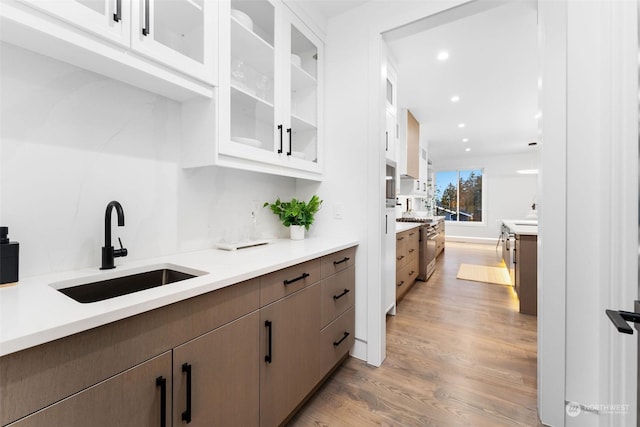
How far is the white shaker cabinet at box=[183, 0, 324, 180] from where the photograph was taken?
1.42 meters

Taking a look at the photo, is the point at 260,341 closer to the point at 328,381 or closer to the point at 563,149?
the point at 328,381

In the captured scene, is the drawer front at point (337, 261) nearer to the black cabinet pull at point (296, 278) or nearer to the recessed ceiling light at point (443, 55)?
the black cabinet pull at point (296, 278)

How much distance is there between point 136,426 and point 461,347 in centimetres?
230

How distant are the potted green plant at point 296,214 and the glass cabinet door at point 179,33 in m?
1.02

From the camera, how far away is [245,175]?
1.96 m

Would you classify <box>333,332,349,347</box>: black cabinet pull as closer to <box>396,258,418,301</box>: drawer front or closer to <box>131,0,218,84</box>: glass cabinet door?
<box>396,258,418,301</box>: drawer front

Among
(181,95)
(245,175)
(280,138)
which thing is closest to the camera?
(181,95)

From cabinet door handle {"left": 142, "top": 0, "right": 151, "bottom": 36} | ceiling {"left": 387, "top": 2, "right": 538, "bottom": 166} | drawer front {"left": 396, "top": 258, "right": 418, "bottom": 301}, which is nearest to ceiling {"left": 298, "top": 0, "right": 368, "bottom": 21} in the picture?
ceiling {"left": 387, "top": 2, "right": 538, "bottom": 166}

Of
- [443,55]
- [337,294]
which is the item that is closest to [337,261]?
[337,294]

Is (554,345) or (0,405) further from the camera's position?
(554,345)

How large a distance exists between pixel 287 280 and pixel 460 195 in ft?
30.1

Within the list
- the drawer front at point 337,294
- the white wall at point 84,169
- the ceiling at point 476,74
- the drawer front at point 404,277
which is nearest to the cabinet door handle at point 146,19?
the white wall at point 84,169

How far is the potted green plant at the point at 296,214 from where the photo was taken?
2.11 meters

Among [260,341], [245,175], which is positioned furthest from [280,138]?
[260,341]
